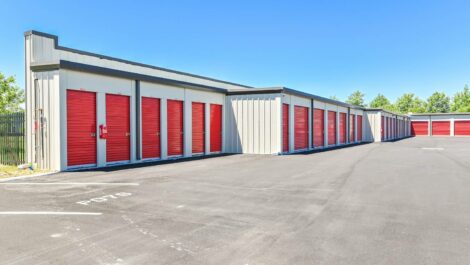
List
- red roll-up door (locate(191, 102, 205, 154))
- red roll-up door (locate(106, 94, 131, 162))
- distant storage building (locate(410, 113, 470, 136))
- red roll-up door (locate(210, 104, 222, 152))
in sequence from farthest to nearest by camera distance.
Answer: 1. distant storage building (locate(410, 113, 470, 136))
2. red roll-up door (locate(210, 104, 222, 152))
3. red roll-up door (locate(191, 102, 205, 154))
4. red roll-up door (locate(106, 94, 131, 162))

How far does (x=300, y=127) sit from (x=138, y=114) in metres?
12.2

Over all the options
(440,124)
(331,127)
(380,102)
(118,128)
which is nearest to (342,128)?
(331,127)

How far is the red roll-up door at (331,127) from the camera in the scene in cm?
2970

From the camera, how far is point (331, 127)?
30.2 m

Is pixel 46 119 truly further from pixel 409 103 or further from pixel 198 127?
pixel 409 103

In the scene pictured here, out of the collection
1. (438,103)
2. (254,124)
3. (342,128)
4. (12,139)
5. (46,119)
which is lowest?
(12,139)

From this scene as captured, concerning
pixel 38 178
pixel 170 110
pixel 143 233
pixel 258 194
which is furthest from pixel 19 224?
pixel 170 110

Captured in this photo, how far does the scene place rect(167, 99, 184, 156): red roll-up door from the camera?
17.5 m

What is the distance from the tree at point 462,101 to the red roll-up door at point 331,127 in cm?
8284

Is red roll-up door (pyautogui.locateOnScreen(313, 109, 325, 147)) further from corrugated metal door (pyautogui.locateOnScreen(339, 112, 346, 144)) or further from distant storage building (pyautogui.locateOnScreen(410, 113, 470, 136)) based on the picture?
distant storage building (pyautogui.locateOnScreen(410, 113, 470, 136))

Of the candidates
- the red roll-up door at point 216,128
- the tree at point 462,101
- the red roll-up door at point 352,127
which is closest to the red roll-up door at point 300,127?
the red roll-up door at point 216,128

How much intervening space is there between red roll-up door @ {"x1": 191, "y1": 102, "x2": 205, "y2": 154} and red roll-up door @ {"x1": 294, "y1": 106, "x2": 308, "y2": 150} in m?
6.63

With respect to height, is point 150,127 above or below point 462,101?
below

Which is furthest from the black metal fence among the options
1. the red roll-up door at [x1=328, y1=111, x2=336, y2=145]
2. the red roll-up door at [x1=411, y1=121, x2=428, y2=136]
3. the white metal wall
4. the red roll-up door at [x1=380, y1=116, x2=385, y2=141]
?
the red roll-up door at [x1=411, y1=121, x2=428, y2=136]
